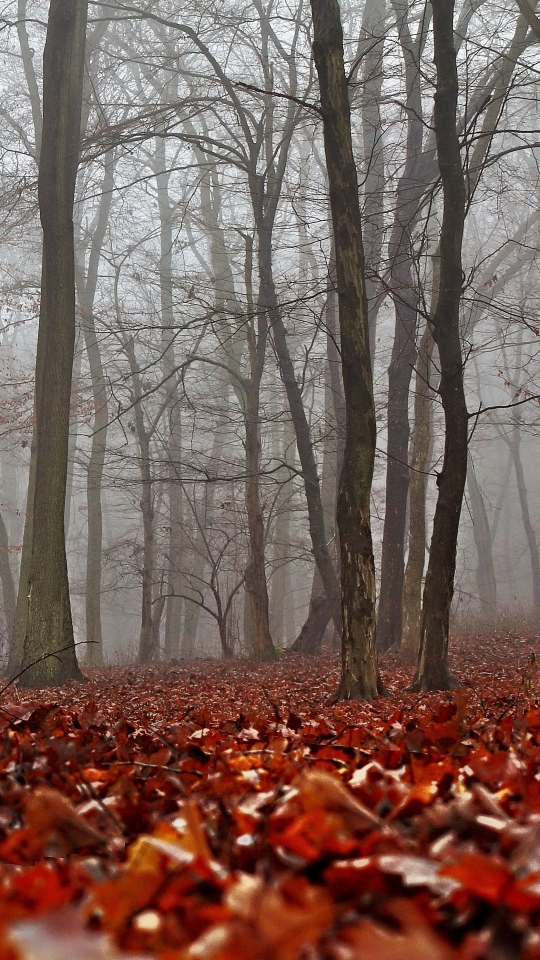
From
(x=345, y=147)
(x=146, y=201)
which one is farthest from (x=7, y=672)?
(x=146, y=201)

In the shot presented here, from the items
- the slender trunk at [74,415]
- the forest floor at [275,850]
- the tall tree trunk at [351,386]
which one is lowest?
the forest floor at [275,850]

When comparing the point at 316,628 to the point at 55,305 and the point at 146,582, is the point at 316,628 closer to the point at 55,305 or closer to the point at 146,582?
the point at 146,582

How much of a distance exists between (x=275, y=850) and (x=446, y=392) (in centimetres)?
694

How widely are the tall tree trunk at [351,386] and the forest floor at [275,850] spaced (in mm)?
4475

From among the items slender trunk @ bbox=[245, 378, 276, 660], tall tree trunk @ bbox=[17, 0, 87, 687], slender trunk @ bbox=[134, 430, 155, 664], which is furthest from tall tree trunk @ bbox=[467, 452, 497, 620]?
tall tree trunk @ bbox=[17, 0, 87, 687]

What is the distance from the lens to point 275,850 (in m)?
1.36

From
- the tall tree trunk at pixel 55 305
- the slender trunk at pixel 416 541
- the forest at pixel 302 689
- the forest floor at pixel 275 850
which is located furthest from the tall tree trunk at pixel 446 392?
the forest floor at pixel 275 850

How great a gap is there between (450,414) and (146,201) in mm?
20253

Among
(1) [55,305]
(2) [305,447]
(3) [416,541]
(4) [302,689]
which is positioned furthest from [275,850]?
(2) [305,447]

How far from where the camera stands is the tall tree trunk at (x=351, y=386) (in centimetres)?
729

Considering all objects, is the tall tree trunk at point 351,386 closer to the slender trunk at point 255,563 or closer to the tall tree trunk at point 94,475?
the slender trunk at point 255,563

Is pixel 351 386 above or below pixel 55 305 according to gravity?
below

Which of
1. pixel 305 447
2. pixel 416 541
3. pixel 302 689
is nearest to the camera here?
pixel 302 689

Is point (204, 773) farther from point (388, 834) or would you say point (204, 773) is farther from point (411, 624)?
point (411, 624)
